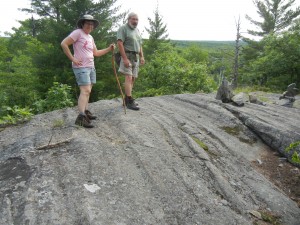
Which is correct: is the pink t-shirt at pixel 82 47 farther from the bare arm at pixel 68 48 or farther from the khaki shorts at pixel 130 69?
the khaki shorts at pixel 130 69

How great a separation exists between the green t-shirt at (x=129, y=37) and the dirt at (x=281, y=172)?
3402 millimetres

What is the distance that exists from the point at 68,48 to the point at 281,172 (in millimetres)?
4313

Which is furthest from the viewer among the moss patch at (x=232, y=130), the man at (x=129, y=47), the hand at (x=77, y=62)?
the moss patch at (x=232, y=130)

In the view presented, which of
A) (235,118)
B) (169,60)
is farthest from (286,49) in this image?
(235,118)

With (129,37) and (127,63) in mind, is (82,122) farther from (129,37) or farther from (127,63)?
(129,37)

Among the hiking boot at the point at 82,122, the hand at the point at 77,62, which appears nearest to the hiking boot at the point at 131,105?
the hiking boot at the point at 82,122

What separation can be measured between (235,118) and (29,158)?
15.4 ft

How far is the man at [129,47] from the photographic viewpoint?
5.65 m

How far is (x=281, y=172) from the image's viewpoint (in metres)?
4.73

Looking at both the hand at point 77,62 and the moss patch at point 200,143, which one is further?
the moss patch at point 200,143

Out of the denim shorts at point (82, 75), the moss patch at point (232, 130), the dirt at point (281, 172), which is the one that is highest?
the denim shorts at point (82, 75)

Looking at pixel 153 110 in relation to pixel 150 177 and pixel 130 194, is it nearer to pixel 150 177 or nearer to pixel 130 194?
pixel 150 177

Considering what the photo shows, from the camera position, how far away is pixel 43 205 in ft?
9.83

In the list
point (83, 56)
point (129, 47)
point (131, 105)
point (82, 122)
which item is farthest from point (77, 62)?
point (131, 105)
